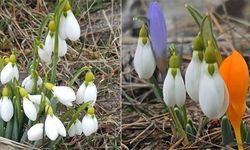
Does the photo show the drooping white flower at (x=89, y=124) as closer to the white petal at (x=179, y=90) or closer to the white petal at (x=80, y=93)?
the white petal at (x=80, y=93)

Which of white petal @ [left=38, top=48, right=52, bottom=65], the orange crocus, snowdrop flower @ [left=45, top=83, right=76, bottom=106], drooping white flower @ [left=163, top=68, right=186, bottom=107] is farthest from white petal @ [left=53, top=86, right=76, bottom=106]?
the orange crocus

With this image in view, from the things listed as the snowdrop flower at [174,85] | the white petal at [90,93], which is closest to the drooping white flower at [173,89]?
the snowdrop flower at [174,85]

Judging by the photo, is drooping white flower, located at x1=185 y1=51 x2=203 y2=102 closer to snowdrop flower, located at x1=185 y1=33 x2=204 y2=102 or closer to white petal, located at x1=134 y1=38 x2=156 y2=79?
snowdrop flower, located at x1=185 y1=33 x2=204 y2=102

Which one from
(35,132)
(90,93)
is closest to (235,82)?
(90,93)

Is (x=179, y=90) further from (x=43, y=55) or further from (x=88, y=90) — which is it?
(x=43, y=55)

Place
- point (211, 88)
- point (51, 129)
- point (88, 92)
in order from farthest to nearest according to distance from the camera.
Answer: point (88, 92) → point (51, 129) → point (211, 88)

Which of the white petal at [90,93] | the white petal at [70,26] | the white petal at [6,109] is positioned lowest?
the white petal at [6,109]

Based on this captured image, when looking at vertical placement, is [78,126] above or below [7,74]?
below
